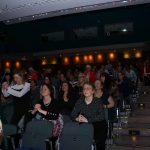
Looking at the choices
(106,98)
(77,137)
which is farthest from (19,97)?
(106,98)

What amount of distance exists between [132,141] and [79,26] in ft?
40.3

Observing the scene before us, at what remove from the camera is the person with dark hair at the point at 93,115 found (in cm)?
362

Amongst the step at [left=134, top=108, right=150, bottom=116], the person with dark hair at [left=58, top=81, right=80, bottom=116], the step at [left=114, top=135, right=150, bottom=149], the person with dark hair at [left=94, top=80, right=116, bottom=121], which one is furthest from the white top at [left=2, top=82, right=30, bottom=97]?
the step at [left=134, top=108, right=150, bottom=116]

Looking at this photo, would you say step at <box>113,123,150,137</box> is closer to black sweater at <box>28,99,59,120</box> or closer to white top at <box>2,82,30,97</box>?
black sweater at <box>28,99,59,120</box>

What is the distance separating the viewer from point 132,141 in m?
4.95

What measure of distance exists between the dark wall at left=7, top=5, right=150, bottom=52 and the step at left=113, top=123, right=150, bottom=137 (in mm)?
10131

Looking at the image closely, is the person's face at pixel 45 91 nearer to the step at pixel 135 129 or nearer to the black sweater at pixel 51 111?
the black sweater at pixel 51 111

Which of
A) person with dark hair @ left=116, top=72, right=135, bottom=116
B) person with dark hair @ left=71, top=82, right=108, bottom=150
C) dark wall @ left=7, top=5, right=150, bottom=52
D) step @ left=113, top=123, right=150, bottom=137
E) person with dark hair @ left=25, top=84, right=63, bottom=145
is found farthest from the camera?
dark wall @ left=7, top=5, right=150, bottom=52

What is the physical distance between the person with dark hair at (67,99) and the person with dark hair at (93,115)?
1061mm

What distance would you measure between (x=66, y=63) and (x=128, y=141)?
1307 cm

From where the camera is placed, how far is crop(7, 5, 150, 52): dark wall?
14977 millimetres

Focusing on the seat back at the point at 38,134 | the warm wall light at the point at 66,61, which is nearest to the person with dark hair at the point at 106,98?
the seat back at the point at 38,134

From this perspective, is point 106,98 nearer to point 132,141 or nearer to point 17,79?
point 132,141

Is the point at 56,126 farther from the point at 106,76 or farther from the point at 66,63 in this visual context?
the point at 66,63
